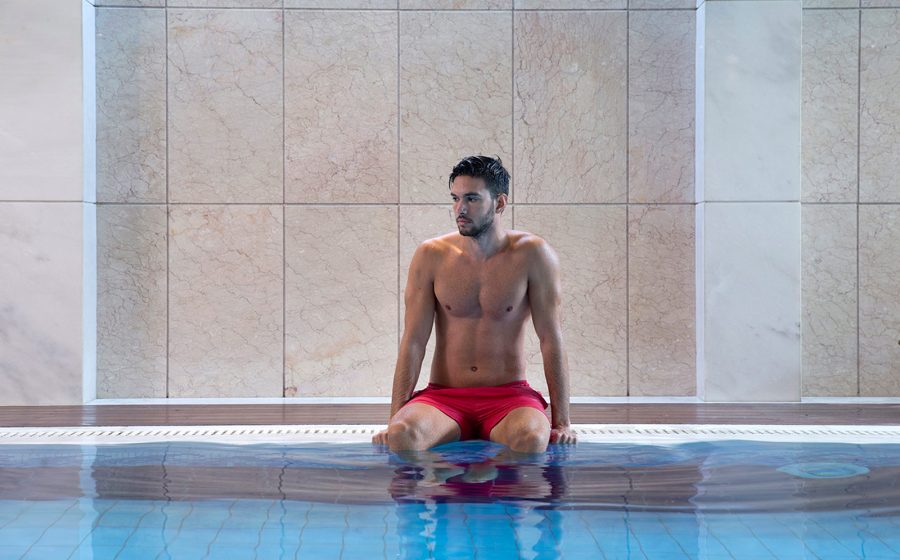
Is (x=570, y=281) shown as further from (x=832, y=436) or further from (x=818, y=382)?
(x=832, y=436)

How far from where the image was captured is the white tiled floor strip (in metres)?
5.41

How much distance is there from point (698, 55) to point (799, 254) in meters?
1.61

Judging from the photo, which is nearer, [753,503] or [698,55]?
[753,503]

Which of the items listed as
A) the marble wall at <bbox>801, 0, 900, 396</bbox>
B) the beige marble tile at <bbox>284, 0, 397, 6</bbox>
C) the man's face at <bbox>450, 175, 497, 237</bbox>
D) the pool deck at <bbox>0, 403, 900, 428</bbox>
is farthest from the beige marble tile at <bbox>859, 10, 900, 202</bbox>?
the man's face at <bbox>450, 175, 497, 237</bbox>

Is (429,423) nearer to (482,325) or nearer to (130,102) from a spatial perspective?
(482,325)

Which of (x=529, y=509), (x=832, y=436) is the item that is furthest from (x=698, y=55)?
(x=529, y=509)

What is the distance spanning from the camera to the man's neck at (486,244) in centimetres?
506

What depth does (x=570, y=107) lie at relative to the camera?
787 cm

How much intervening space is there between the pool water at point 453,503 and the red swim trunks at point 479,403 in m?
0.14

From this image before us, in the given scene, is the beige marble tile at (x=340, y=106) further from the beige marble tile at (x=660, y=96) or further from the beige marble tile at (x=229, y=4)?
the beige marble tile at (x=660, y=96)

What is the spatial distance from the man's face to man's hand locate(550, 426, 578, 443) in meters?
0.98

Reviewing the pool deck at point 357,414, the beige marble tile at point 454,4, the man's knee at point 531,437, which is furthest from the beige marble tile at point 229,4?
the man's knee at point 531,437

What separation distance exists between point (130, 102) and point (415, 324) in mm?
3774

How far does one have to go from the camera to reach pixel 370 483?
4121 millimetres
